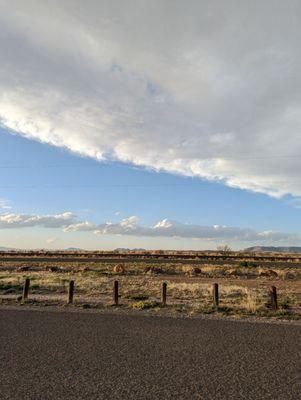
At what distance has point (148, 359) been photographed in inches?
357

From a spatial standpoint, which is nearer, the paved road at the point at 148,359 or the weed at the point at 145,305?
the paved road at the point at 148,359

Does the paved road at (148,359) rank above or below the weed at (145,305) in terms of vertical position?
below

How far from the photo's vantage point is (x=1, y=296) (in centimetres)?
2052

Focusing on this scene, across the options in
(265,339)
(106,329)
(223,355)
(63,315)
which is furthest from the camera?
(63,315)

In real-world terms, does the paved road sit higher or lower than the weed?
lower

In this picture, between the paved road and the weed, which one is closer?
the paved road

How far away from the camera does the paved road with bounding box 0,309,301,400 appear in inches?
282

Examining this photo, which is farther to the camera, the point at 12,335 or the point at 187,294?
the point at 187,294

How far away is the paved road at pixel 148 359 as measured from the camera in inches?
282

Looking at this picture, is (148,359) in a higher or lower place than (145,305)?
lower

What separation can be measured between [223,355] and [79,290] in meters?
14.7

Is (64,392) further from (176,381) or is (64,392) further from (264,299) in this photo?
(264,299)

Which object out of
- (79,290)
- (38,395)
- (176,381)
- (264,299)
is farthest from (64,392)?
(79,290)

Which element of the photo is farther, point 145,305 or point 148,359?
point 145,305
